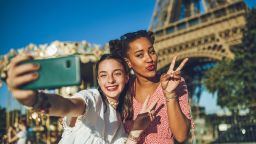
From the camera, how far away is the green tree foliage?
16.4 m

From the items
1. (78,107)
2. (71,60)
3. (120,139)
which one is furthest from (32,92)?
(120,139)

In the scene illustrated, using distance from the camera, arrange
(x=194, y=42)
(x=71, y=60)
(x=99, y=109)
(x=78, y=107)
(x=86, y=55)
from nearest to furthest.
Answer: (x=71, y=60) < (x=78, y=107) < (x=99, y=109) < (x=86, y=55) < (x=194, y=42)

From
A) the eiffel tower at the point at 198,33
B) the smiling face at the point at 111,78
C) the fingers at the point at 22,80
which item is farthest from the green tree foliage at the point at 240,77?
the fingers at the point at 22,80

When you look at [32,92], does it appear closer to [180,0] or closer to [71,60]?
[71,60]

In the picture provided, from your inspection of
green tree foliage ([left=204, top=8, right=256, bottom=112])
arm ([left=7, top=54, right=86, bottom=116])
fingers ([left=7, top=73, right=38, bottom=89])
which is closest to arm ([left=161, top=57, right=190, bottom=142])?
arm ([left=7, top=54, right=86, bottom=116])

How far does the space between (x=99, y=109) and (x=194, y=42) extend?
2447 centimetres

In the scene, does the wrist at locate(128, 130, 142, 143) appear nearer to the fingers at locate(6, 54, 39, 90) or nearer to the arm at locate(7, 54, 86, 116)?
the arm at locate(7, 54, 86, 116)

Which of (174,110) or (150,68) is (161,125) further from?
(150,68)

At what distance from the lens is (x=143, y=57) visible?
103 inches

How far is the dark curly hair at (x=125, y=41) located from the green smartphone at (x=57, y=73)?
166cm

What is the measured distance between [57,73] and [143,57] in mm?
1561

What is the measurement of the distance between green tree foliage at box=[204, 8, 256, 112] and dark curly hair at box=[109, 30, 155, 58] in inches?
557

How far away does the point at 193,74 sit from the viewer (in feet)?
101

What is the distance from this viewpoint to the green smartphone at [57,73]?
1079mm
